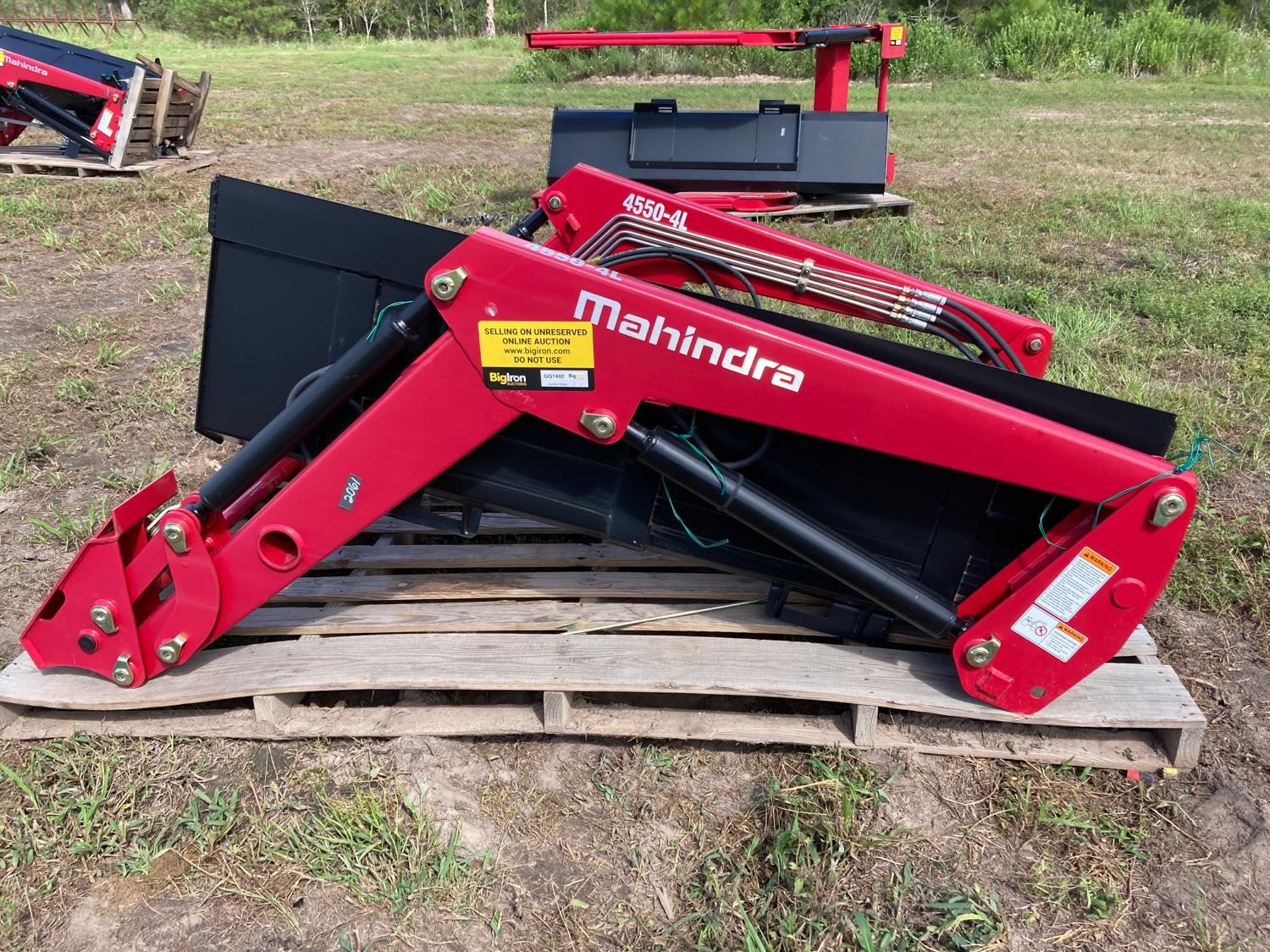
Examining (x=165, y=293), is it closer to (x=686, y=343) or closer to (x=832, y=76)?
(x=686, y=343)

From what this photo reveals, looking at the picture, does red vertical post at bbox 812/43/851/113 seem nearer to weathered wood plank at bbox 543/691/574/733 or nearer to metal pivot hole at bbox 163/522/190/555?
weathered wood plank at bbox 543/691/574/733

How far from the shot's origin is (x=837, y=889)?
1.96 m

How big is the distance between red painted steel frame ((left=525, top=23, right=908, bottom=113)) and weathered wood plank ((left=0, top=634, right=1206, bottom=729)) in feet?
13.5

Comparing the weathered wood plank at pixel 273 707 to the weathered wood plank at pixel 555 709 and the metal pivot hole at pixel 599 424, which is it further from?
the metal pivot hole at pixel 599 424

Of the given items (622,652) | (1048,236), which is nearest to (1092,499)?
(622,652)

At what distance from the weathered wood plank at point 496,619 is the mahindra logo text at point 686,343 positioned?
966 mm

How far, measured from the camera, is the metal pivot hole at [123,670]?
2357 mm

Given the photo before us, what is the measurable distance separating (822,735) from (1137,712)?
0.80 meters

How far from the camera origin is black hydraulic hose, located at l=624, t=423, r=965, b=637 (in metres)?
2.00

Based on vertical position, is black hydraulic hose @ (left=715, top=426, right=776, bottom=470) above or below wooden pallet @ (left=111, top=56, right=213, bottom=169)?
below

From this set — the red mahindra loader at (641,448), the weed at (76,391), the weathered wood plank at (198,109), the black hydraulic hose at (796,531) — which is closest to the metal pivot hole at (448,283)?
the red mahindra loader at (641,448)

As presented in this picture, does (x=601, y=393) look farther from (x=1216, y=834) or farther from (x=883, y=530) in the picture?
(x=1216, y=834)

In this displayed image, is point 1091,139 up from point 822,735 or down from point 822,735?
up


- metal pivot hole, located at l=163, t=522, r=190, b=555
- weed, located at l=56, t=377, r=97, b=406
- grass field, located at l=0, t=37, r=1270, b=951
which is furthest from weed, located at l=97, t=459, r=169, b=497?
metal pivot hole, located at l=163, t=522, r=190, b=555
